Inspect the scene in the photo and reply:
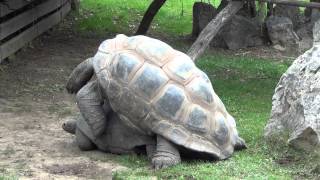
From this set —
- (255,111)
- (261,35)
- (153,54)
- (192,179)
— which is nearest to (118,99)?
(153,54)

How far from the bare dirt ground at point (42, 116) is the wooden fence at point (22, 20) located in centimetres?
24

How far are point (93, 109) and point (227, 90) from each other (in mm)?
3904

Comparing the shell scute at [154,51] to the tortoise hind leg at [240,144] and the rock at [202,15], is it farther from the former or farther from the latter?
the rock at [202,15]

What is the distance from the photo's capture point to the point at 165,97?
223 inches

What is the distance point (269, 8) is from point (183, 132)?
1040 cm

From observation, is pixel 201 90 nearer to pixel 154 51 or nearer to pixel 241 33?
pixel 154 51

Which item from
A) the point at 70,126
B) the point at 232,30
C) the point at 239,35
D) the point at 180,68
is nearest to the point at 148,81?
the point at 180,68

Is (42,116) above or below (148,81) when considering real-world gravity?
below

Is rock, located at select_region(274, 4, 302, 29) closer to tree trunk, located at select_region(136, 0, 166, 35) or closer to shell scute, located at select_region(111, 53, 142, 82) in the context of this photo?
tree trunk, located at select_region(136, 0, 166, 35)

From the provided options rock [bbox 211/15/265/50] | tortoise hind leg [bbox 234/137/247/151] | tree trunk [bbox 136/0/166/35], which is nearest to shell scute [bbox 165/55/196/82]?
tortoise hind leg [bbox 234/137/247/151]

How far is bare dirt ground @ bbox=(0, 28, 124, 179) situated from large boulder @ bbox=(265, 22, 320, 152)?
1676mm

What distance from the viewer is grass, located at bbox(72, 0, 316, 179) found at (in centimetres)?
548

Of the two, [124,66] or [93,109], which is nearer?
[124,66]

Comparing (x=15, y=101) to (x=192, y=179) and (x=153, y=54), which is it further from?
(x=192, y=179)
